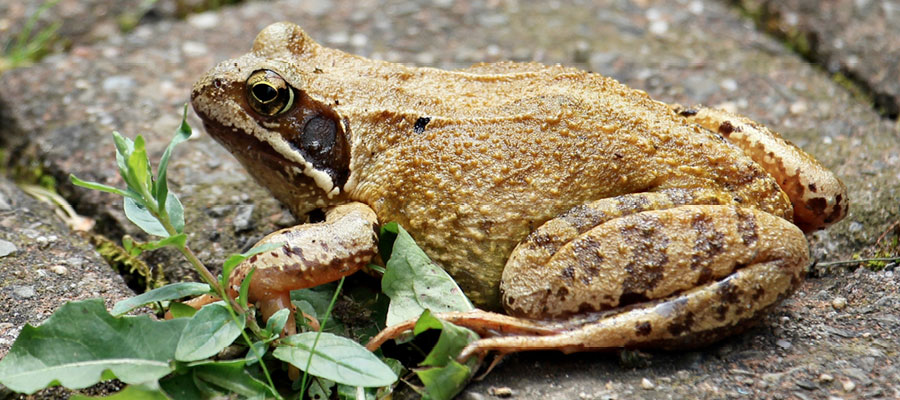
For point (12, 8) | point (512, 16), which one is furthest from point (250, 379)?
point (12, 8)

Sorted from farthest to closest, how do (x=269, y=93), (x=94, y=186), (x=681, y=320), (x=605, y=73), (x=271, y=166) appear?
(x=605, y=73)
(x=271, y=166)
(x=269, y=93)
(x=681, y=320)
(x=94, y=186)

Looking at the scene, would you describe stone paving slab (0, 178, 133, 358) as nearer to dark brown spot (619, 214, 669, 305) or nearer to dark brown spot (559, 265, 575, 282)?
dark brown spot (559, 265, 575, 282)

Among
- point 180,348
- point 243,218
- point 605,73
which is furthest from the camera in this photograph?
point 605,73

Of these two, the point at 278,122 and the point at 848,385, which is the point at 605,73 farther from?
the point at 848,385

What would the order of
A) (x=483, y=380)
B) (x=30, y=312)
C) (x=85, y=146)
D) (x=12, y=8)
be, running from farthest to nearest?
(x=12, y=8)
(x=85, y=146)
(x=30, y=312)
(x=483, y=380)

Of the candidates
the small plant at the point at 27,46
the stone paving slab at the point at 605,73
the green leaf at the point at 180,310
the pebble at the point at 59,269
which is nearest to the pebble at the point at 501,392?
the stone paving slab at the point at 605,73

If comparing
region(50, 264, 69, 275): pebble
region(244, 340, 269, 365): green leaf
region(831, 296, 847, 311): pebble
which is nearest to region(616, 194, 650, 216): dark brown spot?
region(831, 296, 847, 311): pebble

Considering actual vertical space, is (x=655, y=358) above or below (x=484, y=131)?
below

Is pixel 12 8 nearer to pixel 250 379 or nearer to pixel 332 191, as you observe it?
pixel 332 191

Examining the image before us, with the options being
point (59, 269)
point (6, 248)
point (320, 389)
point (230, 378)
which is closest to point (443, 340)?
point (320, 389)
